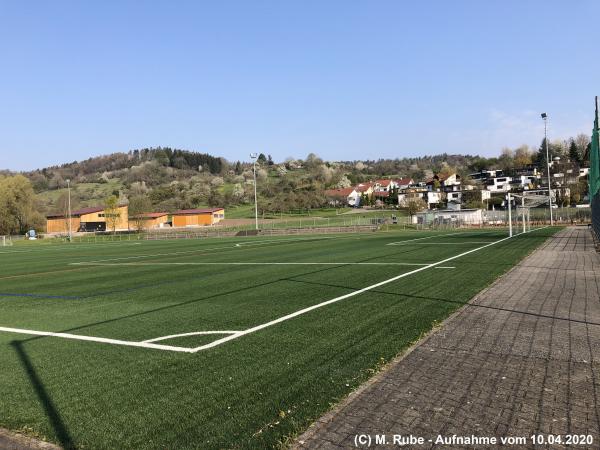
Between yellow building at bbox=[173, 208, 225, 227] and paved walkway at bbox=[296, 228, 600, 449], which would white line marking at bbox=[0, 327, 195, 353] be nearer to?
paved walkway at bbox=[296, 228, 600, 449]

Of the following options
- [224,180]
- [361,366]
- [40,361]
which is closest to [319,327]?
[361,366]

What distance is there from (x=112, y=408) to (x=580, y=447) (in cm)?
414

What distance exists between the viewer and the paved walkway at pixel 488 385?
3775mm

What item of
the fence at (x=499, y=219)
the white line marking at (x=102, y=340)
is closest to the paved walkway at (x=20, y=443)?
the white line marking at (x=102, y=340)

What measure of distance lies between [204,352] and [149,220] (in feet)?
331

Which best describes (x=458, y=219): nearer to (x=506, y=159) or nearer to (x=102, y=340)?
(x=102, y=340)

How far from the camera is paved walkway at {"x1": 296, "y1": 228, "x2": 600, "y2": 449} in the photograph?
3.78 metres

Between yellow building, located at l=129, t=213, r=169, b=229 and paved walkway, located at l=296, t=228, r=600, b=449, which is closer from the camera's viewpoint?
paved walkway, located at l=296, t=228, r=600, b=449

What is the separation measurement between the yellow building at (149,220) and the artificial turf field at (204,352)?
78.7m

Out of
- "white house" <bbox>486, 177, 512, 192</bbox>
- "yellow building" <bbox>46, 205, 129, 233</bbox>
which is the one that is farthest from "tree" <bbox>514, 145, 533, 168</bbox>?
"yellow building" <bbox>46, 205, 129, 233</bbox>

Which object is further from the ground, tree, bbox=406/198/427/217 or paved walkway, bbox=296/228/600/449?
tree, bbox=406/198/427/217

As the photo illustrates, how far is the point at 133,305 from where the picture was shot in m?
10.7

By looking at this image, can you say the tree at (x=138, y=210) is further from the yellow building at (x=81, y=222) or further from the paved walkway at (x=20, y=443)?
the paved walkway at (x=20, y=443)

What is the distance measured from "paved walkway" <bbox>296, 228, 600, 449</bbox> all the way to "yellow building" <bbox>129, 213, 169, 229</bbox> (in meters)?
88.2
